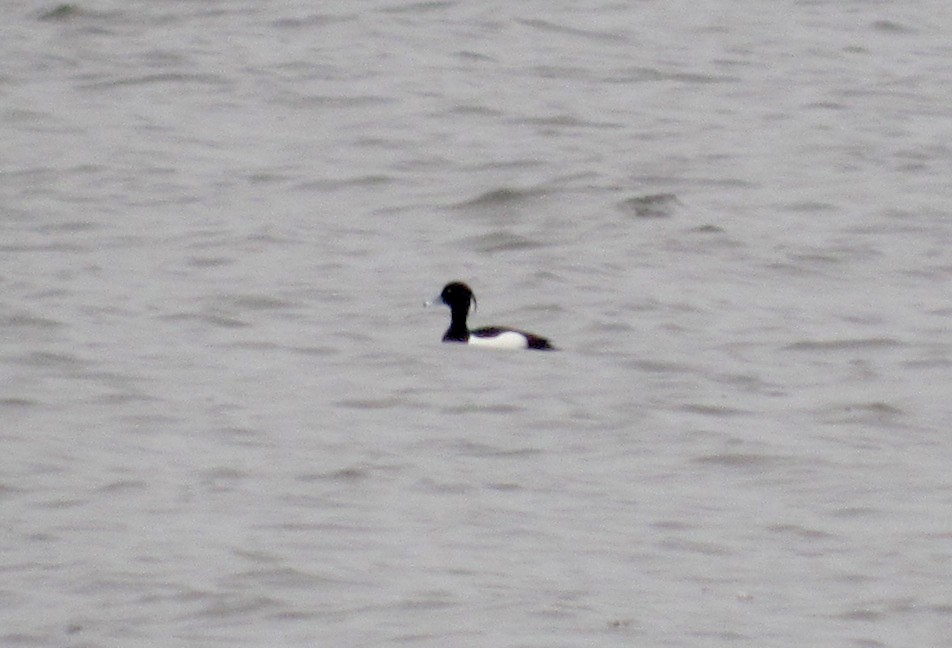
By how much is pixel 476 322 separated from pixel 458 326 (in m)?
1.07

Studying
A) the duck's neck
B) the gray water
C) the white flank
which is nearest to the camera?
the gray water

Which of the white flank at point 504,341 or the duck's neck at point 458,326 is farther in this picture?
the duck's neck at point 458,326

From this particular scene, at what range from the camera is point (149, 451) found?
9.82 metres

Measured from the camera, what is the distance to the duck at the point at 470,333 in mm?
12086

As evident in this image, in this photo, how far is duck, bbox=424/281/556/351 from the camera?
12086 millimetres

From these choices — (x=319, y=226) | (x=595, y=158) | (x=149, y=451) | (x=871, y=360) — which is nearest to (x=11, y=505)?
(x=149, y=451)

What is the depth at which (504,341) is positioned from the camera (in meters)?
12.1

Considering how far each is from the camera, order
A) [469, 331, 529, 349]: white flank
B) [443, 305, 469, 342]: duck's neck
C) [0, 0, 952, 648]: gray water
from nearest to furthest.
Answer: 1. [0, 0, 952, 648]: gray water
2. [469, 331, 529, 349]: white flank
3. [443, 305, 469, 342]: duck's neck

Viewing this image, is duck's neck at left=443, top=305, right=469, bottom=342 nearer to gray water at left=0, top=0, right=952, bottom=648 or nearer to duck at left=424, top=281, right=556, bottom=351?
duck at left=424, top=281, right=556, bottom=351

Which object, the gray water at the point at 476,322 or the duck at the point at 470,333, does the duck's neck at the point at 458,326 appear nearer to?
the duck at the point at 470,333

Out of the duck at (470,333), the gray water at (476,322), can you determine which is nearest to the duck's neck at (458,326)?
the duck at (470,333)

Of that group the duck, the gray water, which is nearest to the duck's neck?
the duck

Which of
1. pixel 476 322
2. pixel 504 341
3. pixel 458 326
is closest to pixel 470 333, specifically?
pixel 458 326

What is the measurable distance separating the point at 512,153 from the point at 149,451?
23.9 ft
